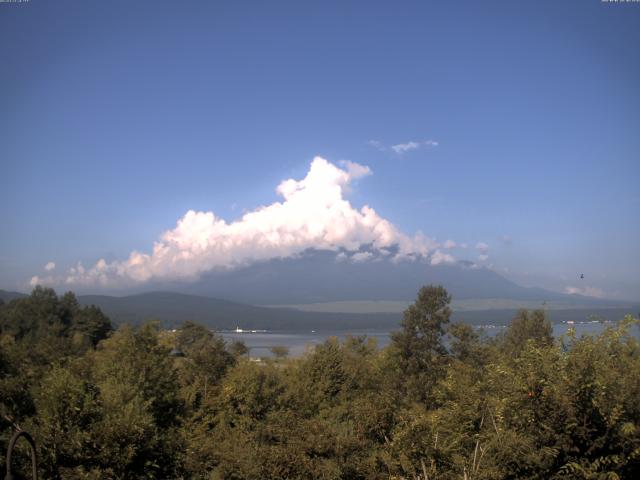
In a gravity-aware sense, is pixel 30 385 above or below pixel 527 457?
below

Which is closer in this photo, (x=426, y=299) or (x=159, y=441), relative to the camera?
(x=159, y=441)

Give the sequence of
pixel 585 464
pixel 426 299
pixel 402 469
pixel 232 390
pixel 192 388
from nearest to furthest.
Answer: pixel 585 464 < pixel 402 469 < pixel 232 390 < pixel 192 388 < pixel 426 299

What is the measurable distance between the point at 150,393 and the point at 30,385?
5.89 metres

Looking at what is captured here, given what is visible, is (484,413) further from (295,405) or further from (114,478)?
(295,405)

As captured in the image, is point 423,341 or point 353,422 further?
point 423,341

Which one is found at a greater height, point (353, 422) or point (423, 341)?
point (423, 341)

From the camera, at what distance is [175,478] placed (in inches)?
809

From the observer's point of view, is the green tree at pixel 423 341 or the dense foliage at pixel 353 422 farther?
the green tree at pixel 423 341

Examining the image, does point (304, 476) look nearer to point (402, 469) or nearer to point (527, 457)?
point (402, 469)

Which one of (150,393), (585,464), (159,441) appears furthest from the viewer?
(150,393)

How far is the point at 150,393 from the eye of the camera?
96.6 feet


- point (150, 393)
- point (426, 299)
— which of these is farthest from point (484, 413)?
point (426, 299)

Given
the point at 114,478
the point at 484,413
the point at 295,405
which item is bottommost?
the point at 295,405

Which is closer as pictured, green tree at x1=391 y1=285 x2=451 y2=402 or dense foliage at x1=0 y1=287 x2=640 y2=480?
dense foliage at x1=0 y1=287 x2=640 y2=480
